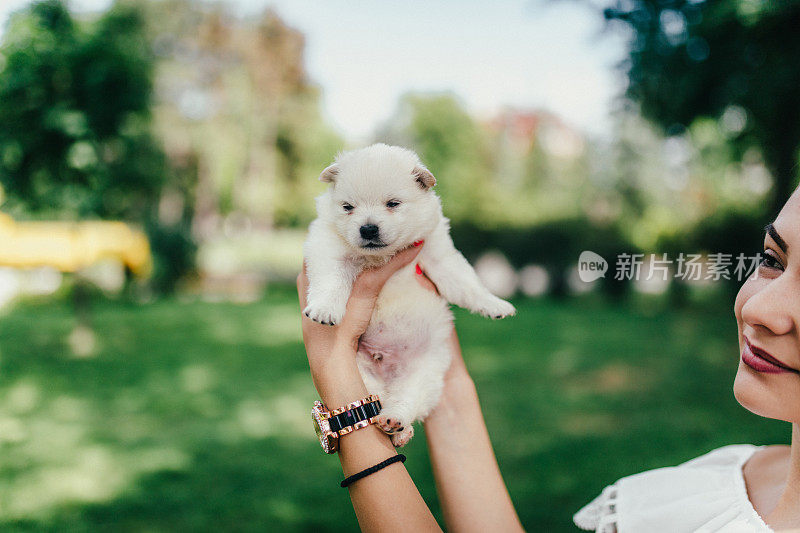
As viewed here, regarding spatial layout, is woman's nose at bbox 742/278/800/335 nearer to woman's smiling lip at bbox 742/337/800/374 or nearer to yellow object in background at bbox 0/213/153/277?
woman's smiling lip at bbox 742/337/800/374

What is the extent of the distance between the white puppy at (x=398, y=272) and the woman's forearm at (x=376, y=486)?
33 centimetres

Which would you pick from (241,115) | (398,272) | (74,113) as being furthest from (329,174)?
(241,115)

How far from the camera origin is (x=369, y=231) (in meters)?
2.06

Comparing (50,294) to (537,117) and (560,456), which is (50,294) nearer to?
(560,456)

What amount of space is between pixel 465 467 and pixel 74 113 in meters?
7.67

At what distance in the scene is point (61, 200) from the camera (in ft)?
25.3

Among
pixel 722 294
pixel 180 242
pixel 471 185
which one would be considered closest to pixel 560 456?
pixel 722 294

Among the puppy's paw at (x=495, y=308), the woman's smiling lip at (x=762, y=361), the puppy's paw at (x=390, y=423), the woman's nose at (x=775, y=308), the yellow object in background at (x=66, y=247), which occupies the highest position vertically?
the yellow object in background at (x=66, y=247)

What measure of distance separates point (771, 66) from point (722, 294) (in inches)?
357

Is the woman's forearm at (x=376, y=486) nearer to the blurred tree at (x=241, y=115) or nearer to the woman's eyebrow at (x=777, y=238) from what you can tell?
the woman's eyebrow at (x=777, y=238)

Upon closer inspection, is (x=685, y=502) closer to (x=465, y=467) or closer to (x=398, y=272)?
(x=465, y=467)

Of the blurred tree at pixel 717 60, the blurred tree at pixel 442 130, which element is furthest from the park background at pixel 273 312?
the blurred tree at pixel 442 130

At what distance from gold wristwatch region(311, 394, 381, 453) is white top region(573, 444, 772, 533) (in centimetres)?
90

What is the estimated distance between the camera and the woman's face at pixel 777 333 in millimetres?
1353
